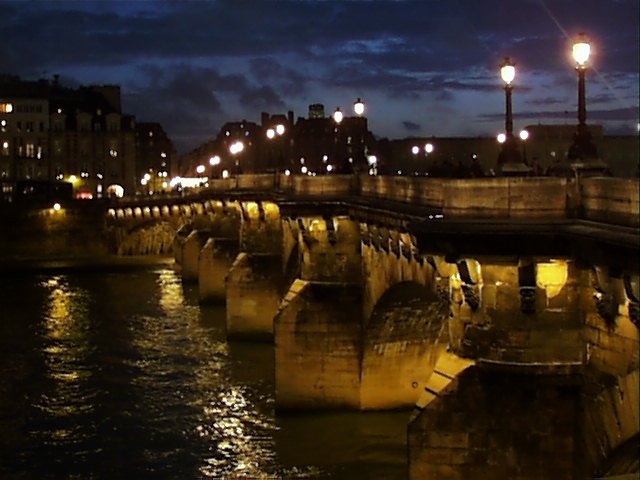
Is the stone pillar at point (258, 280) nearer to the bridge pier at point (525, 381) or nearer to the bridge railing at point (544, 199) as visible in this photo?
the bridge pier at point (525, 381)

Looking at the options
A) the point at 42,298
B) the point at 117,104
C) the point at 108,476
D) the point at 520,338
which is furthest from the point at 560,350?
the point at 117,104

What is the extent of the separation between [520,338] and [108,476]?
11469 millimetres

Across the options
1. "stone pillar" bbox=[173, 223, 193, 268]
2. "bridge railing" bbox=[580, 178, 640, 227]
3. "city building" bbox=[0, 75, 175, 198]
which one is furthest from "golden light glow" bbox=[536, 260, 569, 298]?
"city building" bbox=[0, 75, 175, 198]

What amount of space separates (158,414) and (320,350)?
4832mm

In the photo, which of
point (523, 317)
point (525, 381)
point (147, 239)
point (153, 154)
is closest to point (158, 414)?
point (525, 381)

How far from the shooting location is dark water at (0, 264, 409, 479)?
81.6ft

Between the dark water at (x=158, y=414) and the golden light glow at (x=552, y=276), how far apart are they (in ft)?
28.2

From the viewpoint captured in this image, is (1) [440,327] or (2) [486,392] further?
(1) [440,327]

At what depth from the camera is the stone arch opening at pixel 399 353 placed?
28.8m

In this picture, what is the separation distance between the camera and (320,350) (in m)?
29.4

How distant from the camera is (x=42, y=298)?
2304 inches

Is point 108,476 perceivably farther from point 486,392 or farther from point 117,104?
point 117,104

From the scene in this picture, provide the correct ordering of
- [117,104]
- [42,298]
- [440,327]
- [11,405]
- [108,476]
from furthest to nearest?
[117,104] → [42,298] → [11,405] → [440,327] → [108,476]

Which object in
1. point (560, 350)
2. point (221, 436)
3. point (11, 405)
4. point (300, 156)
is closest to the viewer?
point (560, 350)
